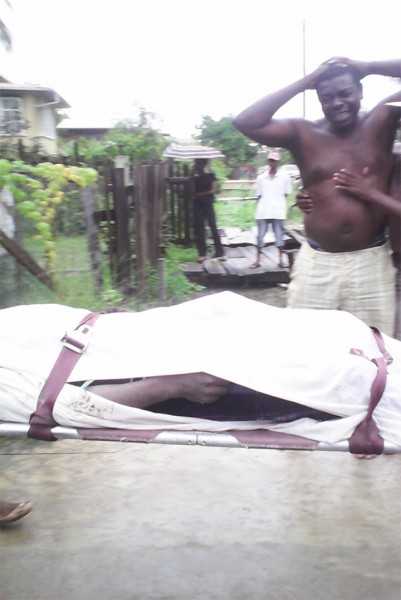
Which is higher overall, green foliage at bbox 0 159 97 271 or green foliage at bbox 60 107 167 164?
green foliage at bbox 60 107 167 164

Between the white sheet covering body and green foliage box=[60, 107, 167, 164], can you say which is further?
green foliage box=[60, 107, 167, 164]

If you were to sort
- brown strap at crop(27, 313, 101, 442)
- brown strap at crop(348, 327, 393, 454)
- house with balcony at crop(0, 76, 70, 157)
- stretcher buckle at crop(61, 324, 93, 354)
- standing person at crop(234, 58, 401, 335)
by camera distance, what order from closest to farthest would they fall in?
brown strap at crop(348, 327, 393, 454), brown strap at crop(27, 313, 101, 442), stretcher buckle at crop(61, 324, 93, 354), standing person at crop(234, 58, 401, 335), house with balcony at crop(0, 76, 70, 157)

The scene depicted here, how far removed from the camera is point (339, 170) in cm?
261

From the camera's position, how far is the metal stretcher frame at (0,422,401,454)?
6.01 feet

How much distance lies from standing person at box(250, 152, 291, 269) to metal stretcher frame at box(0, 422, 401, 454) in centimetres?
533

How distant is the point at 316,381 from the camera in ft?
Result: 6.22

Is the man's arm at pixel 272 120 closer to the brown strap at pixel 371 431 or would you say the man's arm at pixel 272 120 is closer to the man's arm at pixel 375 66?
the man's arm at pixel 375 66

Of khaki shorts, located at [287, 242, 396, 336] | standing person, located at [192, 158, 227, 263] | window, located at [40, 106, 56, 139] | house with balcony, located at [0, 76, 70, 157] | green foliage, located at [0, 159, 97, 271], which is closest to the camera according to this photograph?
khaki shorts, located at [287, 242, 396, 336]

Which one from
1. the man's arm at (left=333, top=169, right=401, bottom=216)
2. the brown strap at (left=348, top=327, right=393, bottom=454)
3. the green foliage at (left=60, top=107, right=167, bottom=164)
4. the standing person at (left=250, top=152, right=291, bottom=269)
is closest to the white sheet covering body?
the brown strap at (left=348, top=327, right=393, bottom=454)

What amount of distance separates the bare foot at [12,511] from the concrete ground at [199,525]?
0.30 ft

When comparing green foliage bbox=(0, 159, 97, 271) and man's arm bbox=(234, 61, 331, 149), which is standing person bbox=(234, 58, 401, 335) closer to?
man's arm bbox=(234, 61, 331, 149)

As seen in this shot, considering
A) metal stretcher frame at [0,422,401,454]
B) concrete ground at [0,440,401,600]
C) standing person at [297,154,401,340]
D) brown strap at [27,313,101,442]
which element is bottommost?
concrete ground at [0,440,401,600]

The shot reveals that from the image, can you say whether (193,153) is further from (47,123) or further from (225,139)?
(47,123)

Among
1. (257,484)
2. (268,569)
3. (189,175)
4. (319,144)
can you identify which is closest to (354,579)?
(268,569)
